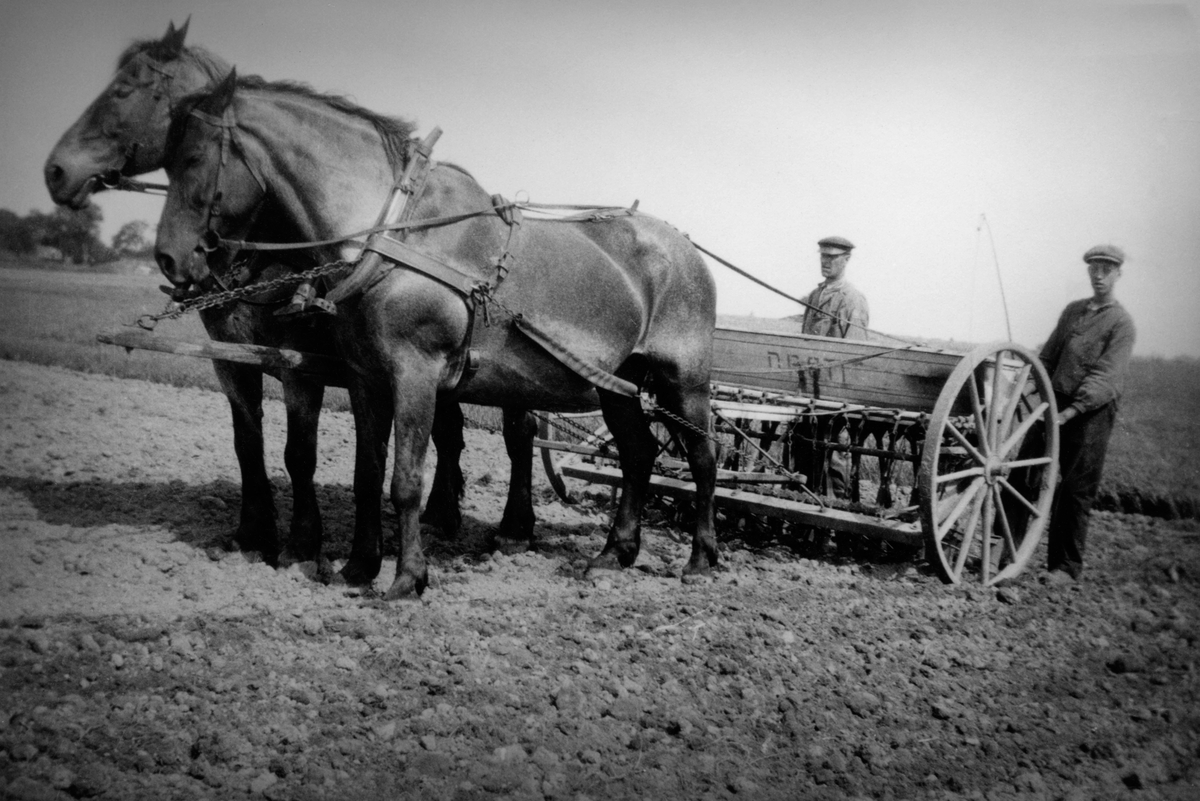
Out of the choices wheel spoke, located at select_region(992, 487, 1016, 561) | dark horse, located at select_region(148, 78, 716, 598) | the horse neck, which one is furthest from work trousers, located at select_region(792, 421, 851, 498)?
the horse neck

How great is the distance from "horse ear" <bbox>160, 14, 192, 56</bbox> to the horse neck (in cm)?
35

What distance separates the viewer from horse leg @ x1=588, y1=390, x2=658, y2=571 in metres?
5.39

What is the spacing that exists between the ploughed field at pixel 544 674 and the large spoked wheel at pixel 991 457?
33 cm

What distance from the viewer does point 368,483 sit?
181 inches

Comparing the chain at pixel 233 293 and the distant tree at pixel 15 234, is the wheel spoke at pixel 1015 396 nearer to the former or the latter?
the chain at pixel 233 293

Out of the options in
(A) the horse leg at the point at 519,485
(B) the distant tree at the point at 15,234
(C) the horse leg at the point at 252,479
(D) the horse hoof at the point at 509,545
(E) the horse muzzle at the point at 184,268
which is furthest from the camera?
(A) the horse leg at the point at 519,485

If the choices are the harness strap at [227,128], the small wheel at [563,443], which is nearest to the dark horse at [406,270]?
the harness strap at [227,128]

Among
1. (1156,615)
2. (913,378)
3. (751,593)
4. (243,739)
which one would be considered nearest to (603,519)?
(751,593)

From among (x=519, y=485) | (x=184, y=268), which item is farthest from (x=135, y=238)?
(x=519, y=485)

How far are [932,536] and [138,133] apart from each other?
453 centimetres

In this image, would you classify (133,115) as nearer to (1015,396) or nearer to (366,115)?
(366,115)

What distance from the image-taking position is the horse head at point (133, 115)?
3.49 m

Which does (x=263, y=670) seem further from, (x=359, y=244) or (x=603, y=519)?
(x=603, y=519)

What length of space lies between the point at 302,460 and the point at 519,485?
156 cm
